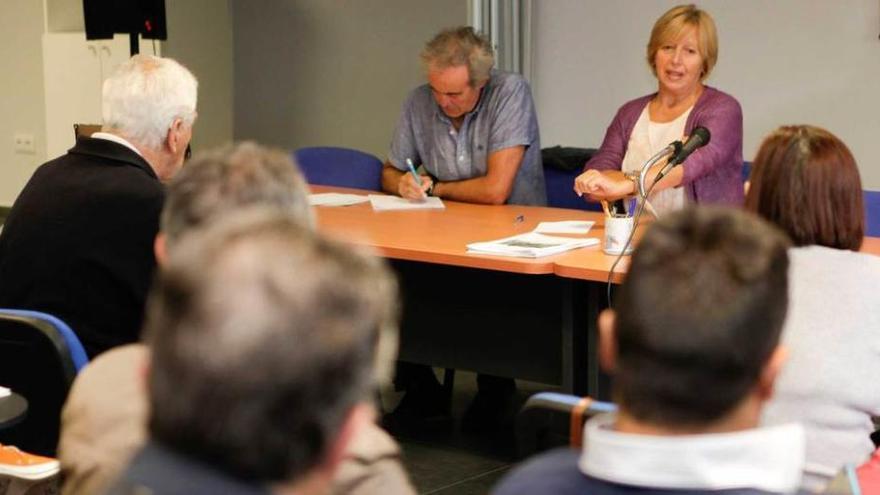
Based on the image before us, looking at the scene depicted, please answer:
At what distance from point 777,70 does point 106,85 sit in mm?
3334

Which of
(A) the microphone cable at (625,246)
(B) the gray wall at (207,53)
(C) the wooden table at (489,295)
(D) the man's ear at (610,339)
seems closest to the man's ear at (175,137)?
(C) the wooden table at (489,295)

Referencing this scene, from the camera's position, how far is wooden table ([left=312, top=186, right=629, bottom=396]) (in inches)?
141

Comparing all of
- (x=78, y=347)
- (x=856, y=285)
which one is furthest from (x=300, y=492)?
(x=78, y=347)

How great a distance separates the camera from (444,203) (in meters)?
4.61

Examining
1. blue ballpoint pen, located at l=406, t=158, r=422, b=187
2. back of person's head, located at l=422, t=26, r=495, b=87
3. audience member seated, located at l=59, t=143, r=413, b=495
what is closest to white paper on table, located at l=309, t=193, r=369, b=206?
blue ballpoint pen, located at l=406, t=158, r=422, b=187

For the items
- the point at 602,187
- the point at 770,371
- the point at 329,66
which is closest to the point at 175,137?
the point at 602,187

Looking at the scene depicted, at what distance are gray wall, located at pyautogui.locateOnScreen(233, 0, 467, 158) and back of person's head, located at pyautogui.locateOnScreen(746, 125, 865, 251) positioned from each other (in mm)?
4255

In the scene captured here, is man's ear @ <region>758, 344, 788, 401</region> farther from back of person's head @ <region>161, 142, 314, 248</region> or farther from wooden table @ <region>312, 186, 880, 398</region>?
wooden table @ <region>312, 186, 880, 398</region>

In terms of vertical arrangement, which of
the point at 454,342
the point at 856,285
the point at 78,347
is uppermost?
the point at 856,285

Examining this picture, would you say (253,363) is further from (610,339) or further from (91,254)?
(91,254)

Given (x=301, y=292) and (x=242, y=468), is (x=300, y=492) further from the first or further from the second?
(x=301, y=292)

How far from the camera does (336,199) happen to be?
4664mm

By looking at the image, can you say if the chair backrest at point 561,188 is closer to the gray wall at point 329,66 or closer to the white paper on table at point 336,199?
the white paper on table at point 336,199

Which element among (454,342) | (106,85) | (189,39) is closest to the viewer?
(106,85)
